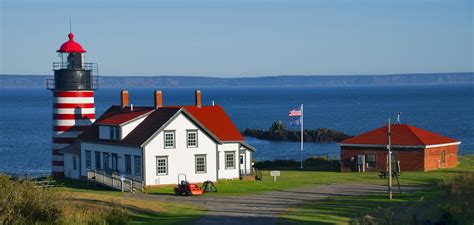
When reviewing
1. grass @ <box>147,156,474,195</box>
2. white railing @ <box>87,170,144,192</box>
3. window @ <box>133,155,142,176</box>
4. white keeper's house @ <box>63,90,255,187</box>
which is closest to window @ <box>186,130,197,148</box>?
white keeper's house @ <box>63,90,255,187</box>

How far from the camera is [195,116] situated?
5494 cm

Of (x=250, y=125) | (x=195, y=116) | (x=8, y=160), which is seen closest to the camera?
(x=195, y=116)

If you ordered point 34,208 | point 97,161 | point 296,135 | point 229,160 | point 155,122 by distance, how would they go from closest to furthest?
point 34,208 → point 155,122 → point 229,160 → point 97,161 → point 296,135

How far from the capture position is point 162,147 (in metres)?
49.3

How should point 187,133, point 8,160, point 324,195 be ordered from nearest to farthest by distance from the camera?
1. point 324,195
2. point 187,133
3. point 8,160

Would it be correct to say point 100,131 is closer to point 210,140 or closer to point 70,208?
point 210,140

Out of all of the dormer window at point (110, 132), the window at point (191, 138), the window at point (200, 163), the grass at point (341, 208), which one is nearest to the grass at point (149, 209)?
the grass at point (341, 208)

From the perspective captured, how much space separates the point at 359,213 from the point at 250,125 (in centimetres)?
10712

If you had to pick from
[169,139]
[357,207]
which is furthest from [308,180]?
[357,207]

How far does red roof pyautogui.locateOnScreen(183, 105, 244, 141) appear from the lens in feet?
174

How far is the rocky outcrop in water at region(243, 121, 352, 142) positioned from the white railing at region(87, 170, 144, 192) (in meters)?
56.6

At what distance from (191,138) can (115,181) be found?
5200mm

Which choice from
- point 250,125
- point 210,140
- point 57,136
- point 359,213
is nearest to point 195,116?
point 210,140

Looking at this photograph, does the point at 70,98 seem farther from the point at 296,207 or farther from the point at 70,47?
the point at 296,207
